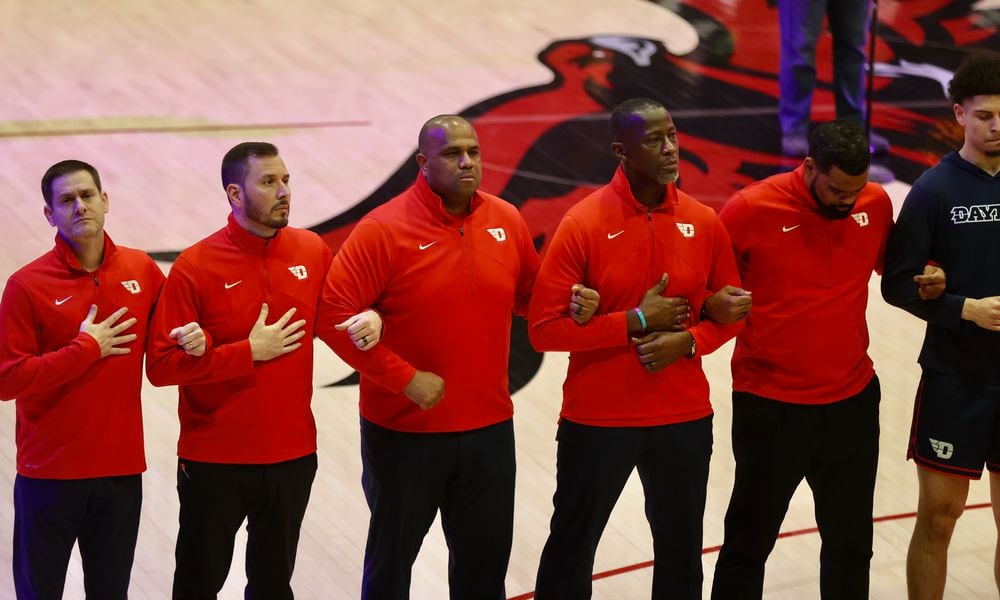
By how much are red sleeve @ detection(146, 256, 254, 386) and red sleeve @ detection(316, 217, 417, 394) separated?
0.28 metres

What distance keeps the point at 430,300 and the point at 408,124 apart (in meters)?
4.47

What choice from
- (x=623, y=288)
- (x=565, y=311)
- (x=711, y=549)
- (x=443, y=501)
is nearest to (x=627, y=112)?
(x=623, y=288)

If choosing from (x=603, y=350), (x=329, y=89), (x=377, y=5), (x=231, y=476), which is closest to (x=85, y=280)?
(x=231, y=476)

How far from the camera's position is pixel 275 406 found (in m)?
4.07

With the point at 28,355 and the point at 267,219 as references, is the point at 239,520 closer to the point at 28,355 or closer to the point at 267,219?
the point at 28,355

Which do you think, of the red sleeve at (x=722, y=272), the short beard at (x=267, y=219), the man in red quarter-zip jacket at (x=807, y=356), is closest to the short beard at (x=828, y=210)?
the man in red quarter-zip jacket at (x=807, y=356)

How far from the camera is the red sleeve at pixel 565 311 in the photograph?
4027mm

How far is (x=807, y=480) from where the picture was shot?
441 centimetres

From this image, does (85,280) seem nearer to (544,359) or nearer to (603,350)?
(603,350)

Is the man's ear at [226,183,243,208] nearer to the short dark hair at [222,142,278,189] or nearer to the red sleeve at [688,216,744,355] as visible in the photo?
the short dark hair at [222,142,278,189]

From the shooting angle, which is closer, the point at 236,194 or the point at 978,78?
the point at 236,194

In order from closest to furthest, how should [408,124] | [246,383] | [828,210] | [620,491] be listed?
[246,383] < [620,491] < [828,210] < [408,124]

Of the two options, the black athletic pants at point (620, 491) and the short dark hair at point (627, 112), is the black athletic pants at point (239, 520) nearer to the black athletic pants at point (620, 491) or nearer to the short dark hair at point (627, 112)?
the black athletic pants at point (620, 491)

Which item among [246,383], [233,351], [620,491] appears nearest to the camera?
[233,351]
